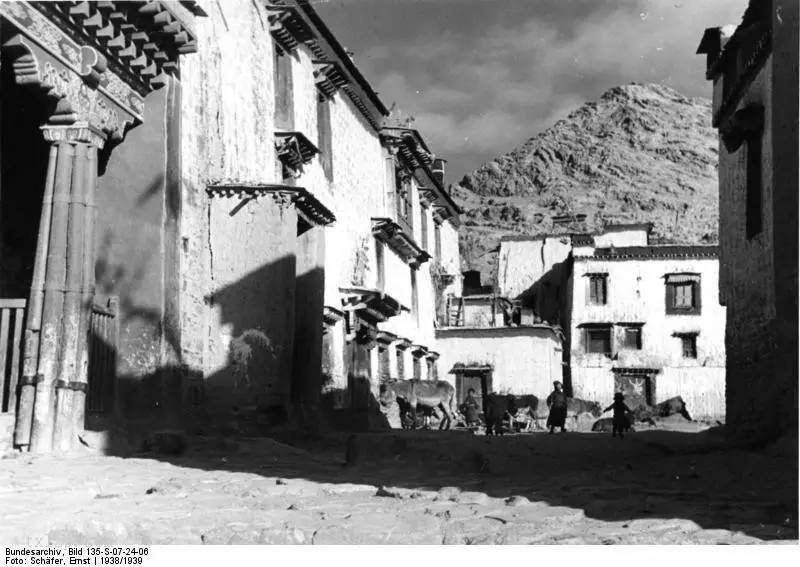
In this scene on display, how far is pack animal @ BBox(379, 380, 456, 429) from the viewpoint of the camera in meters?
28.2

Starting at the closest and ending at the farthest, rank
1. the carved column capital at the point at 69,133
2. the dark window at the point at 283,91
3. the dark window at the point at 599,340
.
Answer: the carved column capital at the point at 69,133 < the dark window at the point at 283,91 < the dark window at the point at 599,340

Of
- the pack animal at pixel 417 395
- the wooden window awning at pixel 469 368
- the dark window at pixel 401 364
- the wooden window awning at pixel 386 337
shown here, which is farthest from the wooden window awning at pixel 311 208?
the wooden window awning at pixel 469 368

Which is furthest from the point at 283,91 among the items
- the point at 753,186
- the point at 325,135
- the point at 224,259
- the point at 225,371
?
the point at 753,186

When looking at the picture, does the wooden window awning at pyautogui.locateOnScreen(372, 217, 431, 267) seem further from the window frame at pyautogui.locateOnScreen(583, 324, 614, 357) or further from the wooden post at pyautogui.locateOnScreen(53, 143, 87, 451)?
the wooden post at pyautogui.locateOnScreen(53, 143, 87, 451)

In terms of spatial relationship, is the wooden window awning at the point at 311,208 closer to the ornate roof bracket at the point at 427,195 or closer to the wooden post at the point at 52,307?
the wooden post at the point at 52,307

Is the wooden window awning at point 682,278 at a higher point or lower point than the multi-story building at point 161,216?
higher

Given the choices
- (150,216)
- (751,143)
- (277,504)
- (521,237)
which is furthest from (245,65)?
(521,237)

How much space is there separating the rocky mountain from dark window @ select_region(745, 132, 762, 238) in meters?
52.5

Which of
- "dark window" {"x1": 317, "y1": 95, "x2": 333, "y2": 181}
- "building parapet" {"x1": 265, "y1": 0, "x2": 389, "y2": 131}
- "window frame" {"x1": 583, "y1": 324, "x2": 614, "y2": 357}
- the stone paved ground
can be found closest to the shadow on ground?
the stone paved ground

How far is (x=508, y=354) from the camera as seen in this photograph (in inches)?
1758

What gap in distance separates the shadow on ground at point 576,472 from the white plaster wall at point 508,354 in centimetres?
2900

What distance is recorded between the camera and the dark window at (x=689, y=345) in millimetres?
46188

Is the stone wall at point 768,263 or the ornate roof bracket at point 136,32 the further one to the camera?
the stone wall at point 768,263

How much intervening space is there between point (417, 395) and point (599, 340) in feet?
66.4
